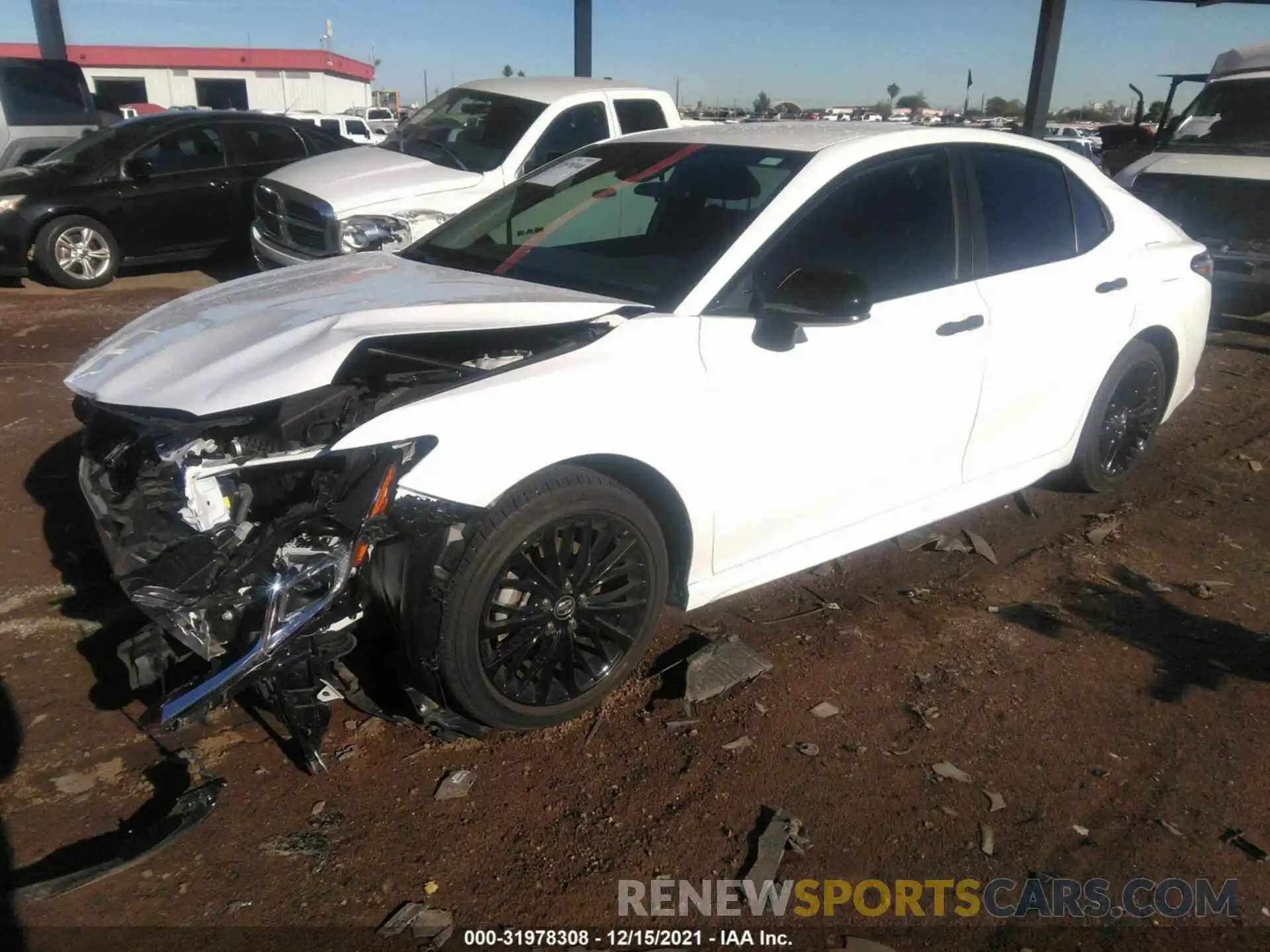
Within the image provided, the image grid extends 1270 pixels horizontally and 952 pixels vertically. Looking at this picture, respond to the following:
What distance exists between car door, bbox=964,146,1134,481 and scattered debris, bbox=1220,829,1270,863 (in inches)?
68.5

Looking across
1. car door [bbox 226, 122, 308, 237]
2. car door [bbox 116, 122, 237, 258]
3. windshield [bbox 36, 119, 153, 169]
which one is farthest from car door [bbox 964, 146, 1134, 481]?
windshield [bbox 36, 119, 153, 169]

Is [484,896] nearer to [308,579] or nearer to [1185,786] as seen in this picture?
[308,579]

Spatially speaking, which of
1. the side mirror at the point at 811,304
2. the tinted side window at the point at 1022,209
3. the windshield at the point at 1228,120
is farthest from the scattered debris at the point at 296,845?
the windshield at the point at 1228,120

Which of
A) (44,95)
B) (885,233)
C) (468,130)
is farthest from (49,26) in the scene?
(885,233)

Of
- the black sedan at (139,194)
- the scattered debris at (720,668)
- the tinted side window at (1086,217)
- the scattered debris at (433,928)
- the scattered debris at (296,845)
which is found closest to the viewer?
the scattered debris at (433,928)

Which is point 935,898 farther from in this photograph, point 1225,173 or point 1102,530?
point 1225,173

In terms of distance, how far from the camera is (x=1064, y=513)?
510 cm

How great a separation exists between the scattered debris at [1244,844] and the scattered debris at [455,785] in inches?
85.1

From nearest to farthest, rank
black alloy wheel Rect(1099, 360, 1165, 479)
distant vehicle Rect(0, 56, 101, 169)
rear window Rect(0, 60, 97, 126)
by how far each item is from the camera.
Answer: black alloy wheel Rect(1099, 360, 1165, 479)
distant vehicle Rect(0, 56, 101, 169)
rear window Rect(0, 60, 97, 126)

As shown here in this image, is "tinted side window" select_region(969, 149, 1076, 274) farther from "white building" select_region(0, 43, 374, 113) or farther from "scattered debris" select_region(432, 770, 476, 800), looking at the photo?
"white building" select_region(0, 43, 374, 113)

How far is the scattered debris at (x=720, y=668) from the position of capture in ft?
11.3

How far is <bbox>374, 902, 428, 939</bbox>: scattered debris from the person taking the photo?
2.46 m

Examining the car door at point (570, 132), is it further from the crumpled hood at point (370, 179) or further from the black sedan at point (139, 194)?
the black sedan at point (139, 194)

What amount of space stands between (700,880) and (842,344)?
1869 mm
